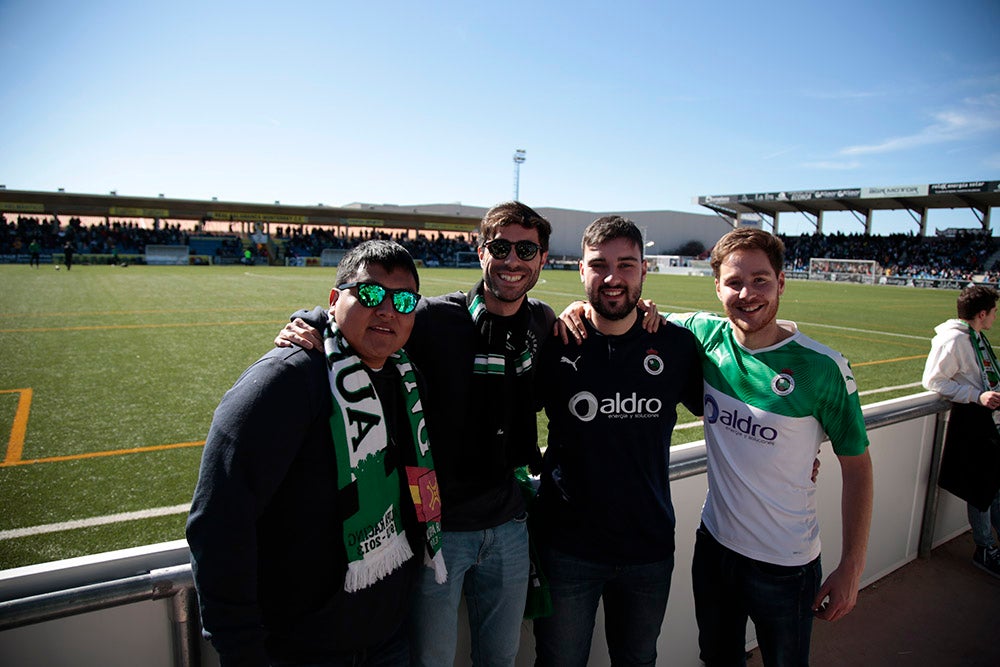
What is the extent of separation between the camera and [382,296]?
1.86m

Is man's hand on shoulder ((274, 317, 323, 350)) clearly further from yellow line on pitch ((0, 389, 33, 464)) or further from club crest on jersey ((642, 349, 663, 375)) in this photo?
yellow line on pitch ((0, 389, 33, 464))

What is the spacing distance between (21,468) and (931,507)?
756 centimetres

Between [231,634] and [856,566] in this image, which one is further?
[856,566]

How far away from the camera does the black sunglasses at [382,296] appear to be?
1.84 m

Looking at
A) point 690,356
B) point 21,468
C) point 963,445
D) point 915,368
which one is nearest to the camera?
point 690,356

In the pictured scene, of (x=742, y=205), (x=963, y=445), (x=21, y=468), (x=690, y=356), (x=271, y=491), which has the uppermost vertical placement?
(x=742, y=205)

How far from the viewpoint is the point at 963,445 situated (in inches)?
163

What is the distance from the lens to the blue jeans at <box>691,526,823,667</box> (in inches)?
87.0

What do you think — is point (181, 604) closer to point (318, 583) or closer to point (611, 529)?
point (318, 583)

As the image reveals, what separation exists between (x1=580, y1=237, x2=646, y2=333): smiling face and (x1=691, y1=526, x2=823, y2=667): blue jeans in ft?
3.58

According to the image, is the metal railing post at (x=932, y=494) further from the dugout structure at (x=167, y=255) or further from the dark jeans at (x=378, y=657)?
the dugout structure at (x=167, y=255)

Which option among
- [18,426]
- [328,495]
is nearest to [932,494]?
[328,495]

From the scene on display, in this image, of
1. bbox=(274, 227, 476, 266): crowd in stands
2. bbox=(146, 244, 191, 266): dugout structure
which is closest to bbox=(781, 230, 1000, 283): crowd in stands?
bbox=(274, 227, 476, 266): crowd in stands

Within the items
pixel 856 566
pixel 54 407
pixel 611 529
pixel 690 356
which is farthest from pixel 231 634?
pixel 54 407
